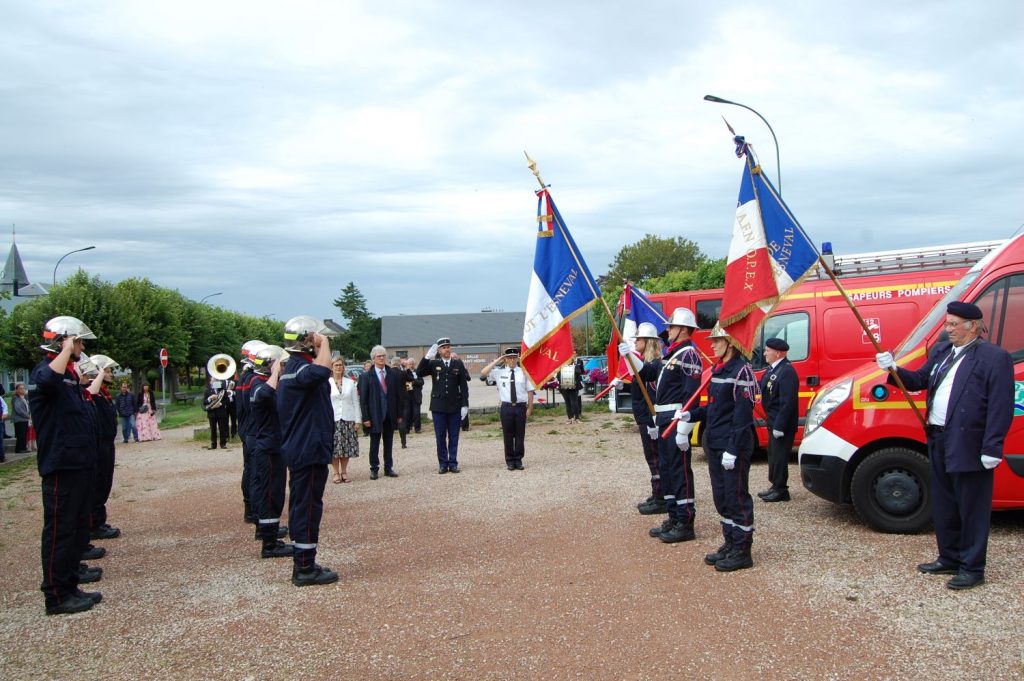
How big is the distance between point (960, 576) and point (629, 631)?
2.39 meters

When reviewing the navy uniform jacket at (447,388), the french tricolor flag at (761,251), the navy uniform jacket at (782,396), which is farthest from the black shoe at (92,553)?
the navy uniform jacket at (782,396)

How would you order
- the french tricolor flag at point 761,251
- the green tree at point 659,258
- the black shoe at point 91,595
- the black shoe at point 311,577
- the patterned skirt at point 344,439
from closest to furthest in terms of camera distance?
1. the black shoe at point 91,595
2. the black shoe at point 311,577
3. the french tricolor flag at point 761,251
4. the patterned skirt at point 344,439
5. the green tree at point 659,258

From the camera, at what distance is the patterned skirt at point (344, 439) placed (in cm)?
1086

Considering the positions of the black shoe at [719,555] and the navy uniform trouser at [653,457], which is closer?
the black shoe at [719,555]

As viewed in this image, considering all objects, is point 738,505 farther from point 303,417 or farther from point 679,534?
point 303,417

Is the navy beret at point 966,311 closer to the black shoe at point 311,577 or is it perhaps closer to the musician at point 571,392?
the black shoe at point 311,577

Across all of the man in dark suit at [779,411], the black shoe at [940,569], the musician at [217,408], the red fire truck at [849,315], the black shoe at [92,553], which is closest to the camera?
the black shoe at [940,569]

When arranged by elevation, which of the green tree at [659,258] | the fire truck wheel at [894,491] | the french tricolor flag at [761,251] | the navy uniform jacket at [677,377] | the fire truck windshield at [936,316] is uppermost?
the green tree at [659,258]

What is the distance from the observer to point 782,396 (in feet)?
27.1

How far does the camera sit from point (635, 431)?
16734 mm

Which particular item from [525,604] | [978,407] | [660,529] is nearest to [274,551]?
[525,604]

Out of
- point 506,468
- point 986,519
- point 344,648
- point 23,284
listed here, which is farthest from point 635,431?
point 23,284

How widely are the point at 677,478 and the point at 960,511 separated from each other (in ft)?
7.29

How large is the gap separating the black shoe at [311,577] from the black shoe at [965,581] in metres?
4.46
